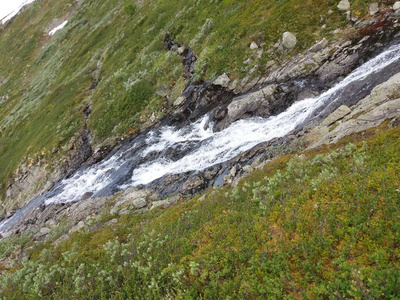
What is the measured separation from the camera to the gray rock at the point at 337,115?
18355 millimetres

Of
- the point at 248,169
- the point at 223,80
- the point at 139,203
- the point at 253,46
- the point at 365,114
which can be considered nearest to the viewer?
the point at 365,114

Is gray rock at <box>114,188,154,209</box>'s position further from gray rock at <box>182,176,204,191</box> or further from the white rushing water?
gray rock at <box>182,176,204,191</box>

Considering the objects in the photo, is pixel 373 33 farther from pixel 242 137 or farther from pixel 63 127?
pixel 63 127

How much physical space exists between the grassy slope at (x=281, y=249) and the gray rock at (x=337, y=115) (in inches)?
197

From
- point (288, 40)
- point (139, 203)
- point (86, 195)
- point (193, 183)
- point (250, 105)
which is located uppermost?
point (288, 40)

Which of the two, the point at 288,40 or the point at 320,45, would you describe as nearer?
the point at 320,45

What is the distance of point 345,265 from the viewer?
6188 millimetres

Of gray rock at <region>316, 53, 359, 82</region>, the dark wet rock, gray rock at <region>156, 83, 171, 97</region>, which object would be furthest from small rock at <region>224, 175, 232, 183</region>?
the dark wet rock

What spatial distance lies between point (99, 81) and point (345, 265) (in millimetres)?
54391

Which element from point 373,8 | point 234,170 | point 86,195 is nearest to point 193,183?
point 234,170

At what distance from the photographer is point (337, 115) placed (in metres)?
18.7

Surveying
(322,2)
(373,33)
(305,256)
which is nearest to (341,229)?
(305,256)

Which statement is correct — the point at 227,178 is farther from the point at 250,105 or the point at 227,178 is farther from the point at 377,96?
the point at 377,96

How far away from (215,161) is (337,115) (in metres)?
10.3
